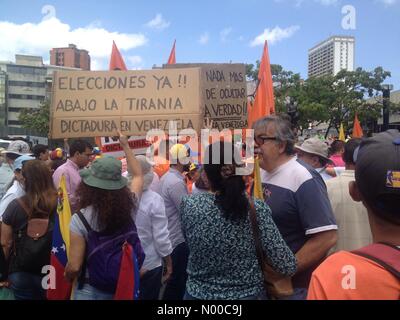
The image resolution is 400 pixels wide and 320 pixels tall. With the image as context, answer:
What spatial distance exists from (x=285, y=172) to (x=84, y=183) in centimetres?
132

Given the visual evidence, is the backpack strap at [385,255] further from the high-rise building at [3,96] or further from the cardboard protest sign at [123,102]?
the high-rise building at [3,96]

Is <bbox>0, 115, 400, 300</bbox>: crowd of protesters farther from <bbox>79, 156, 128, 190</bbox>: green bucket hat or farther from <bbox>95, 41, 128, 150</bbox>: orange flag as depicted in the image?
<bbox>95, 41, 128, 150</bbox>: orange flag

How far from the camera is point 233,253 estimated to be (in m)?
2.32

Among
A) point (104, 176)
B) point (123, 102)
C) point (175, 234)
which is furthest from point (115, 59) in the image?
point (104, 176)

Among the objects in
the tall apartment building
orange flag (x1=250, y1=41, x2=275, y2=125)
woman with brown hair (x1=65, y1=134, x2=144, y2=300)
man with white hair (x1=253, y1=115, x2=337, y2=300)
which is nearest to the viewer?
man with white hair (x1=253, y1=115, x2=337, y2=300)

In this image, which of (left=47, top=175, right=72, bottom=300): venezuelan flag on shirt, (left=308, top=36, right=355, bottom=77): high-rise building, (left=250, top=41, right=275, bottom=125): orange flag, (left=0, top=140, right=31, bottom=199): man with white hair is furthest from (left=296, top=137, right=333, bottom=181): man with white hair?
(left=308, top=36, right=355, bottom=77): high-rise building

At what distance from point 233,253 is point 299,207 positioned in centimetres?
54

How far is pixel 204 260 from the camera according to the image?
7.82ft

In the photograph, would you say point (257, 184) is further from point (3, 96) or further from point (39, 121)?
point (3, 96)

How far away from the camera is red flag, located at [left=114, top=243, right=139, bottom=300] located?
2633 mm

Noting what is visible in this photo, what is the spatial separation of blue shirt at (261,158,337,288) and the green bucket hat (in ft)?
3.30

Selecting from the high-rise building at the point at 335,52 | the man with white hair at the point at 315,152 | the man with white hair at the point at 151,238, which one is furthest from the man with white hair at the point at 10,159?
the high-rise building at the point at 335,52

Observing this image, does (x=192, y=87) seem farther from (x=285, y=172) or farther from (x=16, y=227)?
(x=16, y=227)

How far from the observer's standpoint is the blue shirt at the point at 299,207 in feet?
8.28
